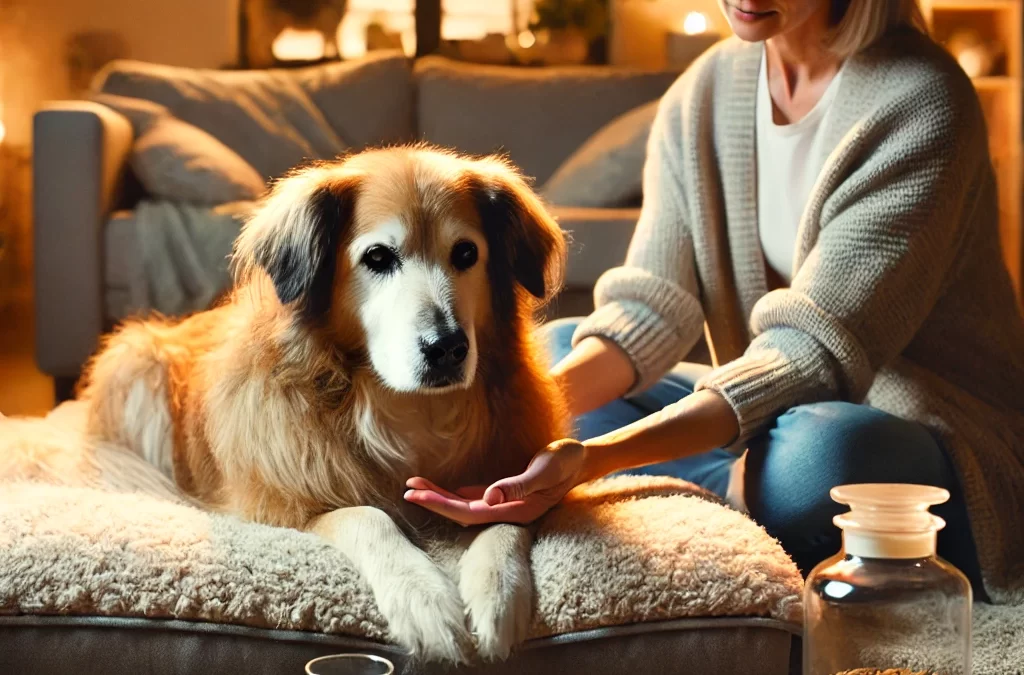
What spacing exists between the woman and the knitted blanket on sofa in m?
0.14

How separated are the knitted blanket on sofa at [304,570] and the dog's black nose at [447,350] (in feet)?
0.85

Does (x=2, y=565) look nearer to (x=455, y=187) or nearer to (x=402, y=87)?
(x=455, y=187)

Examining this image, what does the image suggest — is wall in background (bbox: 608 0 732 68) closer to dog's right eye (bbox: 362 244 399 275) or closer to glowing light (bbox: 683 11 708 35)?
glowing light (bbox: 683 11 708 35)

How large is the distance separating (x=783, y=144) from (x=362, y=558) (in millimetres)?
1042

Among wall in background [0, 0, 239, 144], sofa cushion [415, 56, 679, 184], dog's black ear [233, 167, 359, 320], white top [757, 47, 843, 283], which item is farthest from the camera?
wall in background [0, 0, 239, 144]

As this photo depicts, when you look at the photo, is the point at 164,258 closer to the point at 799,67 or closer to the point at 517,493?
the point at 799,67

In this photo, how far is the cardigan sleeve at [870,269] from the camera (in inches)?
67.2

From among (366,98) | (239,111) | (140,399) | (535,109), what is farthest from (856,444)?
(366,98)

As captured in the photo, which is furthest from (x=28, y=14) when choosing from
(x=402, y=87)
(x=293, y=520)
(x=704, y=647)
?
(x=704, y=647)

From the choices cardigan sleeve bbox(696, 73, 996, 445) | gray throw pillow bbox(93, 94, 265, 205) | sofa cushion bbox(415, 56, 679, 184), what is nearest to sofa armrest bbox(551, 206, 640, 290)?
sofa cushion bbox(415, 56, 679, 184)

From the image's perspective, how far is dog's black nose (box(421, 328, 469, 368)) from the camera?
1.42 m

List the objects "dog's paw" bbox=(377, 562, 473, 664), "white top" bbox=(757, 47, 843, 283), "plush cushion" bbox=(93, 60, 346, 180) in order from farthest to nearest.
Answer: "plush cushion" bbox=(93, 60, 346, 180), "white top" bbox=(757, 47, 843, 283), "dog's paw" bbox=(377, 562, 473, 664)

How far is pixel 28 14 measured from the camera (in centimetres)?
554

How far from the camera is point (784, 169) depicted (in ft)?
6.42
